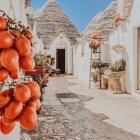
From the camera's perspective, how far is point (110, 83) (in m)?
14.1

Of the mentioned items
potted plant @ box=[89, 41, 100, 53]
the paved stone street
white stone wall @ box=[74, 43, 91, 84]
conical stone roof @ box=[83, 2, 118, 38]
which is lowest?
the paved stone street

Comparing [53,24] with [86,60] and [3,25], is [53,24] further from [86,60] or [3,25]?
[3,25]

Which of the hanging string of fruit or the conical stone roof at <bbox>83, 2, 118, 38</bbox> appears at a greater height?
the conical stone roof at <bbox>83, 2, 118, 38</bbox>

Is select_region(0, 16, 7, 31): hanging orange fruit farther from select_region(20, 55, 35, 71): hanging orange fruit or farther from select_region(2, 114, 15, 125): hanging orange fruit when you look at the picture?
select_region(2, 114, 15, 125): hanging orange fruit

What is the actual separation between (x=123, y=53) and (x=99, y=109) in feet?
16.4

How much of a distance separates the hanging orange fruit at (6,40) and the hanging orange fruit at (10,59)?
23mm

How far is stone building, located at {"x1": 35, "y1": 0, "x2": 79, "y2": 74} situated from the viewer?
28.9m

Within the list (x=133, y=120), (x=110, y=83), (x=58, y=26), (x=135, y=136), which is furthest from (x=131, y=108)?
(x=58, y=26)

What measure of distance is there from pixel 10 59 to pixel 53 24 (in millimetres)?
31693

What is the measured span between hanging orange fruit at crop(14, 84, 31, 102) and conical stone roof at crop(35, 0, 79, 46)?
2867 cm

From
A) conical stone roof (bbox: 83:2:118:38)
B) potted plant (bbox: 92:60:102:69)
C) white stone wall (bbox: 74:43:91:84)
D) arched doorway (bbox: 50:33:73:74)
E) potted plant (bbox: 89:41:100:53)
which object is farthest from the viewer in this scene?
arched doorway (bbox: 50:33:73:74)

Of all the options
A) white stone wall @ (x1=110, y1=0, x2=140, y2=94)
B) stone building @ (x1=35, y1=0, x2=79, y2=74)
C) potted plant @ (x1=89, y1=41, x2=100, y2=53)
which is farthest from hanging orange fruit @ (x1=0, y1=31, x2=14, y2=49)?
stone building @ (x1=35, y1=0, x2=79, y2=74)

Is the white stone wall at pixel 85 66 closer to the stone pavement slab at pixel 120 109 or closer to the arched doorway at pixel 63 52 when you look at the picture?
the arched doorway at pixel 63 52

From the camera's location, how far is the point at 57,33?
30906 mm
